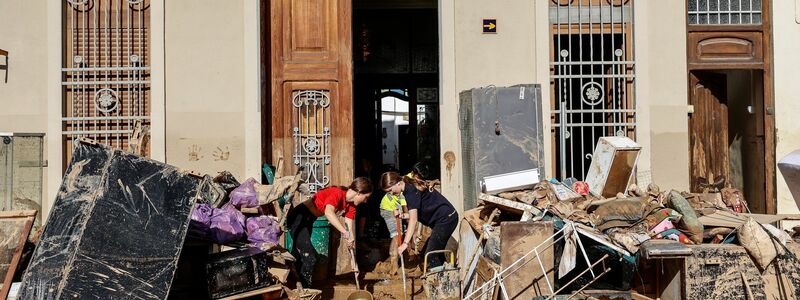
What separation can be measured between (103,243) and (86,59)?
12.4ft

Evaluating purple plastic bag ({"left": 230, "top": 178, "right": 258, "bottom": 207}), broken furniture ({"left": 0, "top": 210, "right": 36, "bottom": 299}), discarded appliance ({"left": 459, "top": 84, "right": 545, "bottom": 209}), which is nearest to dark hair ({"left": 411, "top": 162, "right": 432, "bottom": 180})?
discarded appliance ({"left": 459, "top": 84, "right": 545, "bottom": 209})

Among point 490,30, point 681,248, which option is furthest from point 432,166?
point 681,248

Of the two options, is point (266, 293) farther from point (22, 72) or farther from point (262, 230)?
point (22, 72)

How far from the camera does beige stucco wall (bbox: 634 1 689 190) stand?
9859 mm

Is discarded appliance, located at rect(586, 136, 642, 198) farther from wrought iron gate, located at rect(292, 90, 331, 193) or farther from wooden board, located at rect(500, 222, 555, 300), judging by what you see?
wrought iron gate, located at rect(292, 90, 331, 193)

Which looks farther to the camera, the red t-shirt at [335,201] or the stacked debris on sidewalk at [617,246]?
the red t-shirt at [335,201]

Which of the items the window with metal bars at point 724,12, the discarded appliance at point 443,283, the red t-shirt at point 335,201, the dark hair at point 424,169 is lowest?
the discarded appliance at point 443,283

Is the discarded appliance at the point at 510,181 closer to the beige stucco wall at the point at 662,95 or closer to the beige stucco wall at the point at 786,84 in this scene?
the beige stucco wall at the point at 662,95

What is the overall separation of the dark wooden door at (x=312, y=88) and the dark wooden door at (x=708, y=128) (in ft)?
13.5

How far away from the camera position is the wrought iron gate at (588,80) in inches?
390

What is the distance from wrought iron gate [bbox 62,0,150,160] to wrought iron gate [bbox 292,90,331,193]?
1.74 metres

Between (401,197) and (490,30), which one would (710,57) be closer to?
(490,30)

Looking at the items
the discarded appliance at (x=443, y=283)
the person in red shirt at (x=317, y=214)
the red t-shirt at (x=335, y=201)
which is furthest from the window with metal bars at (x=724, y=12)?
the red t-shirt at (x=335, y=201)

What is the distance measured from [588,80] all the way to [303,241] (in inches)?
150
